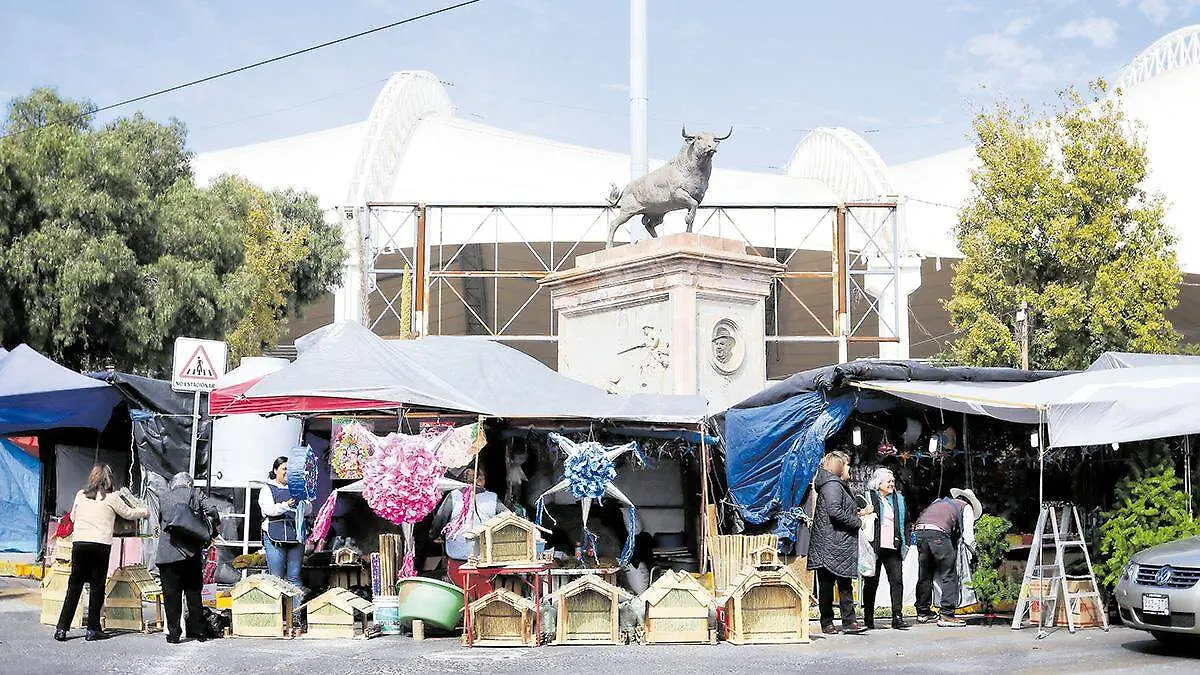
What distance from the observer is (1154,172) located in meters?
44.0

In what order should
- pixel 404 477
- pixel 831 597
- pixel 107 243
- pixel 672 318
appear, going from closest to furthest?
pixel 831 597 < pixel 404 477 < pixel 672 318 < pixel 107 243

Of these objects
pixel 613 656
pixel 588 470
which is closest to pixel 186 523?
pixel 613 656

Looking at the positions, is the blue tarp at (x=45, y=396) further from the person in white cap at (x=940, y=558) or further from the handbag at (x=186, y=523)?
the person in white cap at (x=940, y=558)

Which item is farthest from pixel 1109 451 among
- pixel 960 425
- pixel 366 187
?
pixel 366 187

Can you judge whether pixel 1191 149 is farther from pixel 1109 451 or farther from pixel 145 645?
pixel 145 645

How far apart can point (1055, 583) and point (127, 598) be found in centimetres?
773

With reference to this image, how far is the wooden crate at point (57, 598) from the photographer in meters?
11.2

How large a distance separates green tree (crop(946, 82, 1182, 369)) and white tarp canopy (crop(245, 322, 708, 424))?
12.3m

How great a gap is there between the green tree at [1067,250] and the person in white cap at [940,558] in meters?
11.7

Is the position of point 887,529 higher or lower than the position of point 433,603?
higher

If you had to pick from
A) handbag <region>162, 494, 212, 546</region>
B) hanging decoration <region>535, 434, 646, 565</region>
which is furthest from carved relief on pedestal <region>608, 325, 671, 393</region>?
handbag <region>162, 494, 212, 546</region>

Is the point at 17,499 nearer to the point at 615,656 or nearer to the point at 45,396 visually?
the point at 45,396

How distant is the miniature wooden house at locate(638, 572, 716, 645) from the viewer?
1009cm

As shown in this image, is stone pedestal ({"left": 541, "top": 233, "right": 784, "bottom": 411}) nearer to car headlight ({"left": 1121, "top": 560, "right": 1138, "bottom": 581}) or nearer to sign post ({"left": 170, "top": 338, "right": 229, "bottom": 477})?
sign post ({"left": 170, "top": 338, "right": 229, "bottom": 477})
